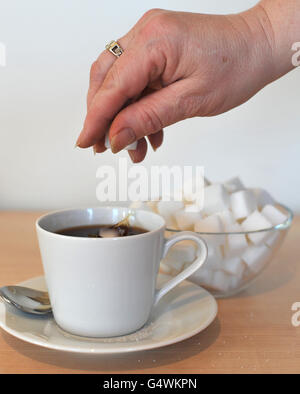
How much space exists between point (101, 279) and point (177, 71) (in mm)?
257

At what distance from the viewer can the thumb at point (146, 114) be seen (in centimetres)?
58

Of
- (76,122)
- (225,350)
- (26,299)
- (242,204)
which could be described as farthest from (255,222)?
(76,122)

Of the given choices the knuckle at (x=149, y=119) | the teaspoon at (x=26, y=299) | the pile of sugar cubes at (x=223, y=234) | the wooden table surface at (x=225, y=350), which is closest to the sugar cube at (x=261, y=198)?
the pile of sugar cubes at (x=223, y=234)

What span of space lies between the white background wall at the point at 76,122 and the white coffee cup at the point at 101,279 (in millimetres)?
610

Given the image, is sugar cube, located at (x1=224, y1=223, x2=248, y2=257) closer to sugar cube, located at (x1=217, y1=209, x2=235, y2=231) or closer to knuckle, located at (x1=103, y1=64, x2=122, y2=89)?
sugar cube, located at (x1=217, y1=209, x2=235, y2=231)

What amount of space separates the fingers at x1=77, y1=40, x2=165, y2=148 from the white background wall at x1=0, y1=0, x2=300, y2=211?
1.73 feet

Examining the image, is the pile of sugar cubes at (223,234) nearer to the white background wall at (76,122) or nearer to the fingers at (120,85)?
the fingers at (120,85)

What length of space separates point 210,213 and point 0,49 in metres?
0.68

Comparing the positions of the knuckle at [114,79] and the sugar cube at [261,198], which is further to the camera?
the sugar cube at [261,198]

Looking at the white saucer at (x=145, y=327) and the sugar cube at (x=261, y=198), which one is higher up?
the sugar cube at (x=261, y=198)

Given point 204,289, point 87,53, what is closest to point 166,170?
point 87,53

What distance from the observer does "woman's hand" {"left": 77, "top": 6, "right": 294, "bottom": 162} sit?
56 centimetres

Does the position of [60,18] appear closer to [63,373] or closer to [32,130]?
[32,130]

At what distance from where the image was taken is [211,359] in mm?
496
